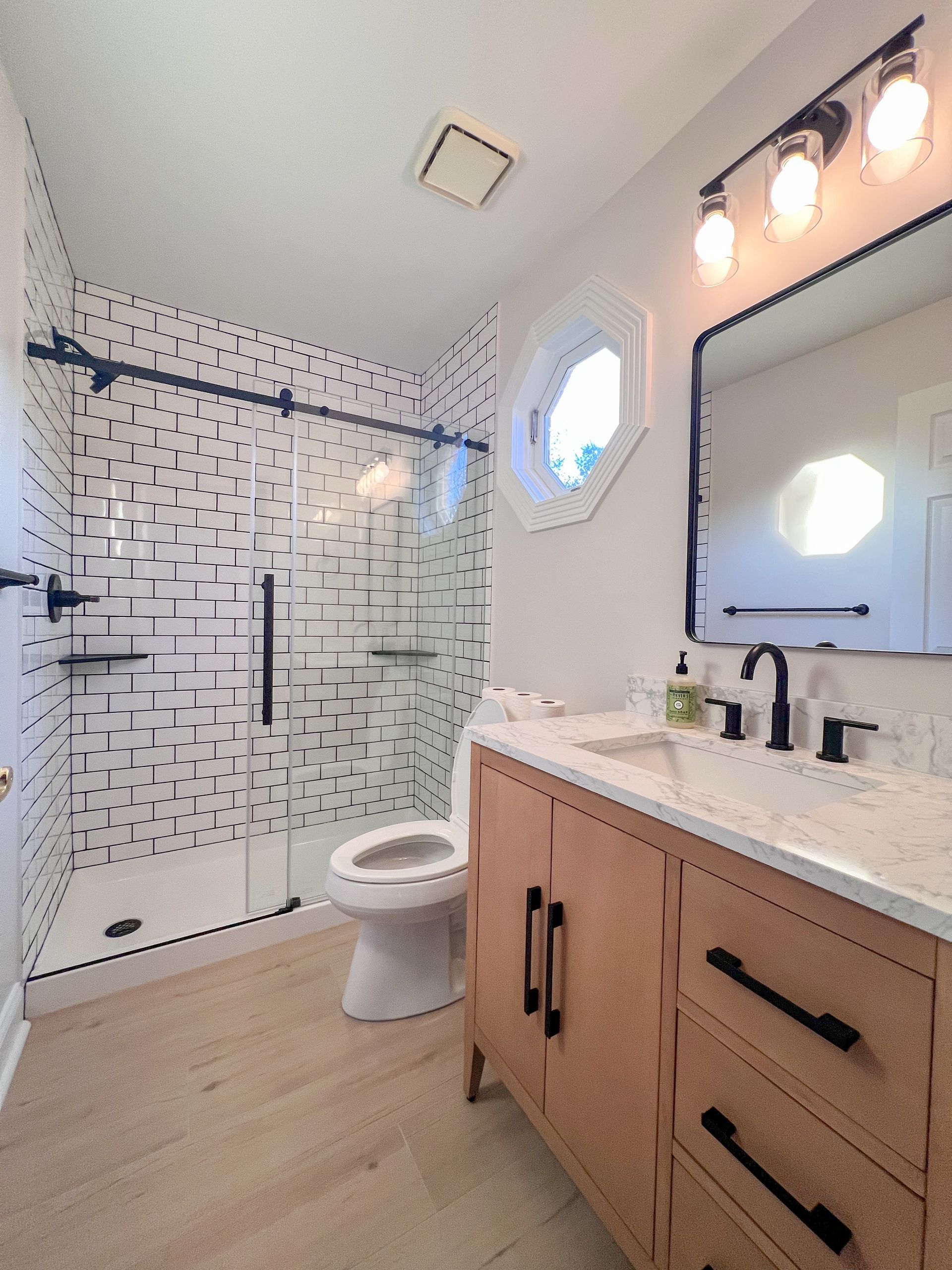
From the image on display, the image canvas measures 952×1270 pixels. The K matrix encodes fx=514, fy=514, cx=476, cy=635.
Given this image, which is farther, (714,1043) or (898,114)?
(898,114)

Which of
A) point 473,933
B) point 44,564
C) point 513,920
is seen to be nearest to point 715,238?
point 513,920

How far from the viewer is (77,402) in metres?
2.18

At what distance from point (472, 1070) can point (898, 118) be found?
2184mm

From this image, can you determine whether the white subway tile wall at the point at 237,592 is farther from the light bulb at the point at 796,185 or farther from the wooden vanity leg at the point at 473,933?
the light bulb at the point at 796,185

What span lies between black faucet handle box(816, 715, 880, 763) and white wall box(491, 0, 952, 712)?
72 mm

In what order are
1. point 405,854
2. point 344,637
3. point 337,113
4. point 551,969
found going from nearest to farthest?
point 551,969
point 337,113
point 405,854
point 344,637

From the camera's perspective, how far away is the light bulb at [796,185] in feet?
3.49

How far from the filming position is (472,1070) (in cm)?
129

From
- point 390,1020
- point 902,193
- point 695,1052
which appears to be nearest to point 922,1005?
point 695,1052

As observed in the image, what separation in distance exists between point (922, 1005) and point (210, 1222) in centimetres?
138

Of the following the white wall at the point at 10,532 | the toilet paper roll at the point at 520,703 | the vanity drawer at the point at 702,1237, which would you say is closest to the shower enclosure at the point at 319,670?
the white wall at the point at 10,532

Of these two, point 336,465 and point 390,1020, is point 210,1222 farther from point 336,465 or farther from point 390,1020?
point 336,465

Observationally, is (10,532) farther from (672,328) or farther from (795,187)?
(795,187)

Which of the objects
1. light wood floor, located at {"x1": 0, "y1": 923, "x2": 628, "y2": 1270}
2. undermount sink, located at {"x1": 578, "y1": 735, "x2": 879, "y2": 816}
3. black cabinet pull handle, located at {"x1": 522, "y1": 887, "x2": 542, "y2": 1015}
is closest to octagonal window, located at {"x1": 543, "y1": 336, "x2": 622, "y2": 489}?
undermount sink, located at {"x1": 578, "y1": 735, "x2": 879, "y2": 816}
